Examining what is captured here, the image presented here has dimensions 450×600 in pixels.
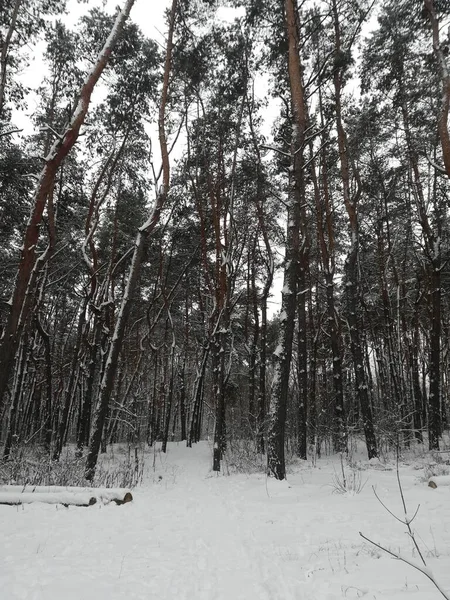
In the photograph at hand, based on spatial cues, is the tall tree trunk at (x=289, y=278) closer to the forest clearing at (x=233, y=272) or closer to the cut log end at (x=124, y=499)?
the forest clearing at (x=233, y=272)

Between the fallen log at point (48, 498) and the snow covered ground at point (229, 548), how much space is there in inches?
4.9

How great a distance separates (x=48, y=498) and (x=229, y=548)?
3.30 meters

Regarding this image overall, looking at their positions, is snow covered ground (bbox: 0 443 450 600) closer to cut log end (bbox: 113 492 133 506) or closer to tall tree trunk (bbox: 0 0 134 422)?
cut log end (bbox: 113 492 133 506)

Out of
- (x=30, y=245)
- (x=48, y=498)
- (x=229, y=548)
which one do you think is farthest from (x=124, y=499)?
(x=30, y=245)

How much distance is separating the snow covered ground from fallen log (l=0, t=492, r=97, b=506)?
0.12m

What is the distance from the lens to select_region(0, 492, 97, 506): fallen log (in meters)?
5.26

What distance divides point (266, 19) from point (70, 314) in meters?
18.9

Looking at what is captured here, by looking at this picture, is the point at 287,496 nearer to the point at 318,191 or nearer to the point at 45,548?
the point at 45,548

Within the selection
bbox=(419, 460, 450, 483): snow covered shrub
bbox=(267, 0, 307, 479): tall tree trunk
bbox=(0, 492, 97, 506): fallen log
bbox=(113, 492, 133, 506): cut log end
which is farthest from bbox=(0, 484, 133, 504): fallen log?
bbox=(419, 460, 450, 483): snow covered shrub

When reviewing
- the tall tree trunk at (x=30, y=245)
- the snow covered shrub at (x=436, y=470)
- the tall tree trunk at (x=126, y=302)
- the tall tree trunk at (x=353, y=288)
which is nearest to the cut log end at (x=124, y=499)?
the tall tree trunk at (x=126, y=302)

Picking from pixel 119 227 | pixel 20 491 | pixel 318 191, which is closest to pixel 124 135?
pixel 119 227

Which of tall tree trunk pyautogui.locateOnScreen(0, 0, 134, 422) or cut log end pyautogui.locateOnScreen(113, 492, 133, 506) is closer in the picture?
cut log end pyautogui.locateOnScreen(113, 492, 133, 506)

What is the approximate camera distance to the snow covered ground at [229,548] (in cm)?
258

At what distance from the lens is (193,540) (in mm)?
3975
